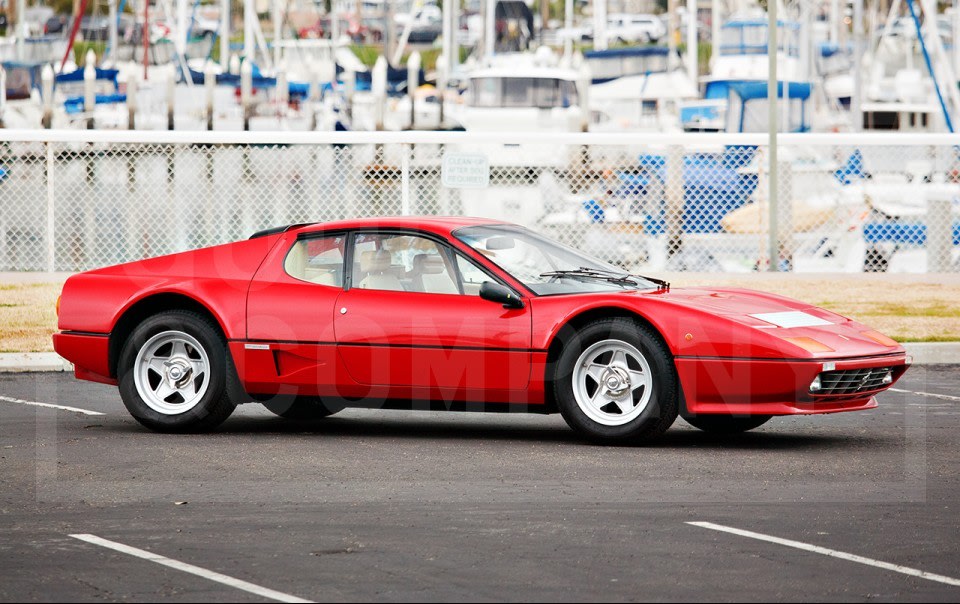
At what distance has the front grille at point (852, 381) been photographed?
778 centimetres

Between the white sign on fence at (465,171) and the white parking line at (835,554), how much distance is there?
1053 cm

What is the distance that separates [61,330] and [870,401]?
4768mm

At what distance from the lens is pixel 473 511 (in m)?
6.45

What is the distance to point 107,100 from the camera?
131 ft

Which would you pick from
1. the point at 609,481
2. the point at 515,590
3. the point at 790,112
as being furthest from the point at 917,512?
the point at 790,112

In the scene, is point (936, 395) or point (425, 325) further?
point (936, 395)

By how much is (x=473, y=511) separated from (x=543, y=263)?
248cm

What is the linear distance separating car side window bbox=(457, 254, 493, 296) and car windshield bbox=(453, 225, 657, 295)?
0.30 ft

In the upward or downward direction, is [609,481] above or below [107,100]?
below

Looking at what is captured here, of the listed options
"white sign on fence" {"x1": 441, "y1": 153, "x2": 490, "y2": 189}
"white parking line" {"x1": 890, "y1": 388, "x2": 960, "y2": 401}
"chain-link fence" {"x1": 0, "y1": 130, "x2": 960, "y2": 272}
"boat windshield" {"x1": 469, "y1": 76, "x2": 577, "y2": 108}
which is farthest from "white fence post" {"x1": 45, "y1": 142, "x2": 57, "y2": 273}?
"boat windshield" {"x1": 469, "y1": 76, "x2": 577, "y2": 108}

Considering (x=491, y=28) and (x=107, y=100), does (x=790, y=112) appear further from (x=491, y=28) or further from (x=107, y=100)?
(x=107, y=100)

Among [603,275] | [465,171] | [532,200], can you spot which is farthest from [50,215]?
[603,275]

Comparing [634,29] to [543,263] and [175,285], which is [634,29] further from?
[175,285]

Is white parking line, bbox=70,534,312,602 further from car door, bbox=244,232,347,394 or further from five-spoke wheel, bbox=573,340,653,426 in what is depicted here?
five-spoke wheel, bbox=573,340,653,426
